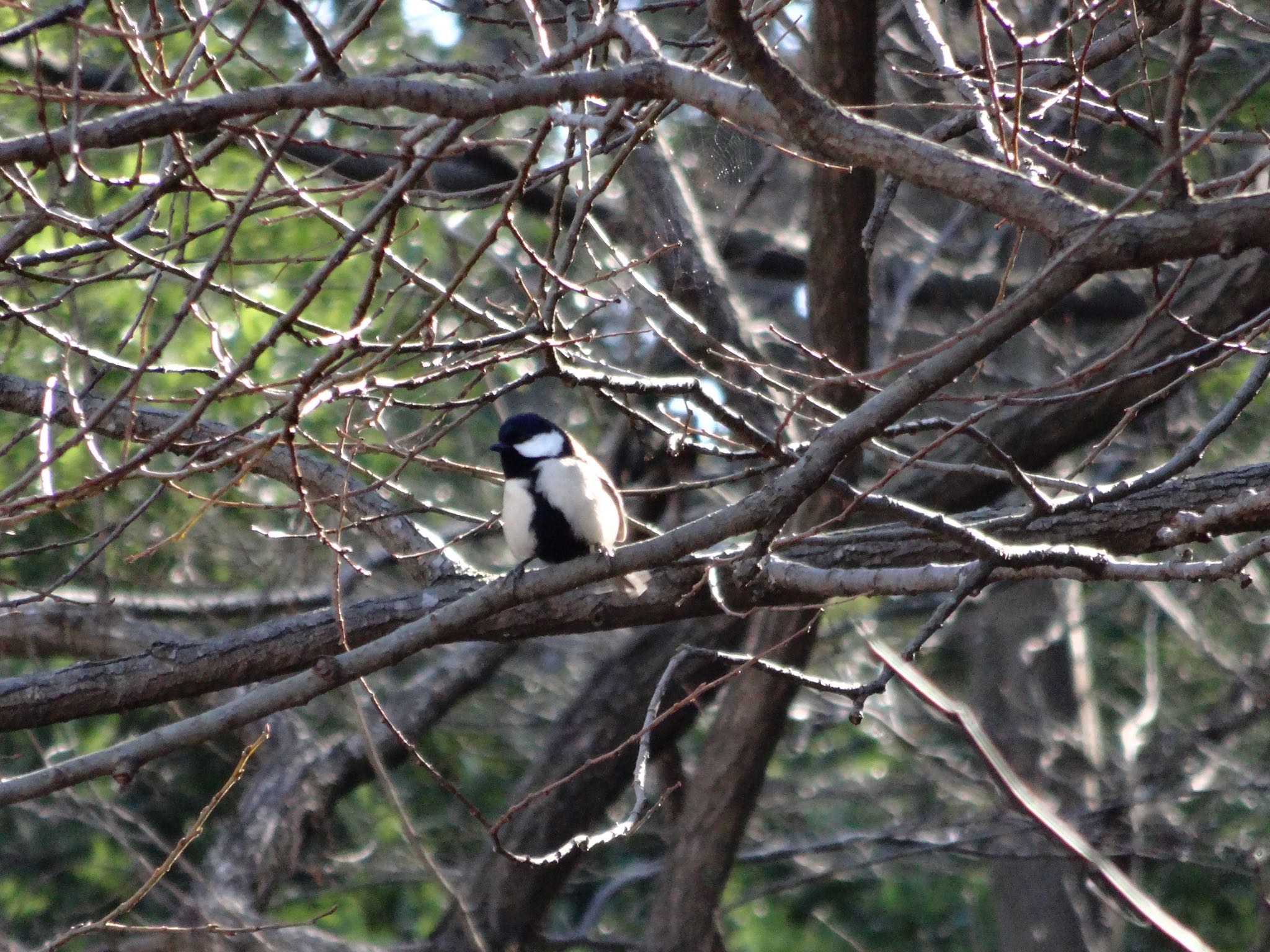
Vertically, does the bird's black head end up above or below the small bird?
above

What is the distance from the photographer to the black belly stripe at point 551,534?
15.0ft

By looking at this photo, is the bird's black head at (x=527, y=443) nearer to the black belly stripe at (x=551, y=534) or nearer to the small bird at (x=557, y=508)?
the small bird at (x=557, y=508)

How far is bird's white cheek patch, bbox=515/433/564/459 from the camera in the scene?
486 centimetres

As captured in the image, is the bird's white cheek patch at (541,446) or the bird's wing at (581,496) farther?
the bird's white cheek patch at (541,446)

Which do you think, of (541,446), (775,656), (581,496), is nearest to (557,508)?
(581,496)

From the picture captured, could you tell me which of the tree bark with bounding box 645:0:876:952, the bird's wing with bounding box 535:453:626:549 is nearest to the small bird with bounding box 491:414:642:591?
the bird's wing with bounding box 535:453:626:549

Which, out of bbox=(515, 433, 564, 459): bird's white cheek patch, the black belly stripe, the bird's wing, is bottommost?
the black belly stripe

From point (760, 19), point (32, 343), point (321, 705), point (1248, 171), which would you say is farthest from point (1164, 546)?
point (321, 705)

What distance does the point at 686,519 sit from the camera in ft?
27.3

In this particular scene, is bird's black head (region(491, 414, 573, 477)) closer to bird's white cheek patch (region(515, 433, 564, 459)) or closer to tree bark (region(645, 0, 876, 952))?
bird's white cheek patch (region(515, 433, 564, 459))

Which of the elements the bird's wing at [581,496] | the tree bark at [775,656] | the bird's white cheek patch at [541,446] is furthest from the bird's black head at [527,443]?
the tree bark at [775,656]

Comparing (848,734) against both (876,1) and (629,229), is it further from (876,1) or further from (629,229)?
(876,1)

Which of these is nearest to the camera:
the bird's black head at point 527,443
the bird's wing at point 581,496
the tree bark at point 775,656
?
the bird's wing at point 581,496

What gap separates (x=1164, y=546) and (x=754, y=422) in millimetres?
2815
